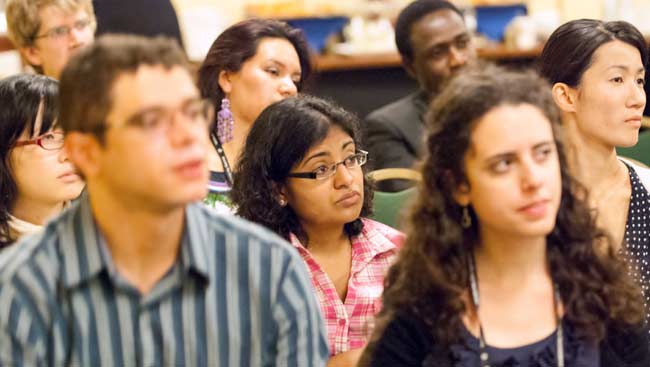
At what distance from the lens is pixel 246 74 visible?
2992 mm

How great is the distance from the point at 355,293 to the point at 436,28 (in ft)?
5.97

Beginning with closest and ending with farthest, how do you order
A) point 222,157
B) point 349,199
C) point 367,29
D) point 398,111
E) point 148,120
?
point 148,120 < point 349,199 < point 222,157 < point 398,111 < point 367,29

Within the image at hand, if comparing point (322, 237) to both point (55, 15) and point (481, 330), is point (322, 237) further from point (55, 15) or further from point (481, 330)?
point (55, 15)

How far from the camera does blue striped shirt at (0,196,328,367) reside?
5.13 feet

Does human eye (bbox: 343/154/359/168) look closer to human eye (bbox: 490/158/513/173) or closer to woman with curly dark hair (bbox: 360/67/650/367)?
woman with curly dark hair (bbox: 360/67/650/367)

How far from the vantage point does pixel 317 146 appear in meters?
2.34

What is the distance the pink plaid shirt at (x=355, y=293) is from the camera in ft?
7.55

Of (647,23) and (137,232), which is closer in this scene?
(137,232)

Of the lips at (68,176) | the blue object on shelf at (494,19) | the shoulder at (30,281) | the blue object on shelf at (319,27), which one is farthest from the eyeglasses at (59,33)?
the blue object on shelf at (494,19)

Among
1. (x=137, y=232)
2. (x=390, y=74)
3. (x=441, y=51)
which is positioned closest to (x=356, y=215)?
(x=137, y=232)

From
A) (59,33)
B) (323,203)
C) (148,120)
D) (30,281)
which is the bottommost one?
(323,203)

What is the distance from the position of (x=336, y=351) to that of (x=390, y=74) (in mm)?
3570

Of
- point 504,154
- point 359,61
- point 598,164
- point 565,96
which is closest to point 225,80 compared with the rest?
point 565,96

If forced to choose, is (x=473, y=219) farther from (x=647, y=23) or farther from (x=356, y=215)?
(x=647, y=23)
